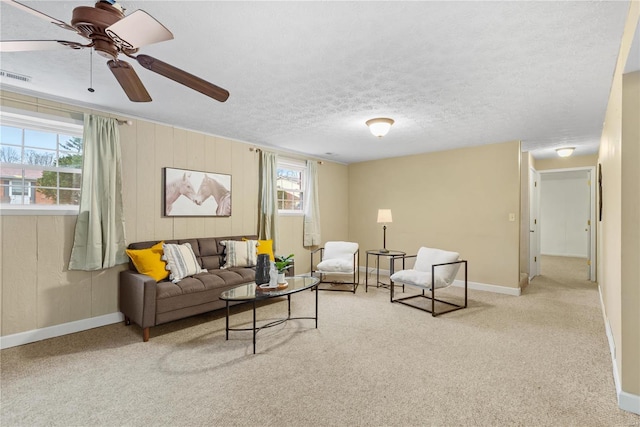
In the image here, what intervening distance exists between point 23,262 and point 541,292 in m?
6.93

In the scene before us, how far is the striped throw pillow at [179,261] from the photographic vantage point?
11.8 ft

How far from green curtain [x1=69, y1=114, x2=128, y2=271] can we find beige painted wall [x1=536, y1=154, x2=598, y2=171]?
766cm

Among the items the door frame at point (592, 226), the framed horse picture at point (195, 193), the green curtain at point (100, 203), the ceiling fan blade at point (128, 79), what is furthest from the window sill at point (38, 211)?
the door frame at point (592, 226)

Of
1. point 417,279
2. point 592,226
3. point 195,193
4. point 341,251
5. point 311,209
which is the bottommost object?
point 417,279

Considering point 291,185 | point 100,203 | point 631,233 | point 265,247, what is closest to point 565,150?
point 631,233

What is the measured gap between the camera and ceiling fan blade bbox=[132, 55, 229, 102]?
66.1 inches

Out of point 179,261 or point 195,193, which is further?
point 195,193

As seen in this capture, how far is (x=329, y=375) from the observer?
8.07ft

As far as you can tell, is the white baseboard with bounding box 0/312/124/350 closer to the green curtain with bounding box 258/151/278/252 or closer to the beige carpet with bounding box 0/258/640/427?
the beige carpet with bounding box 0/258/640/427

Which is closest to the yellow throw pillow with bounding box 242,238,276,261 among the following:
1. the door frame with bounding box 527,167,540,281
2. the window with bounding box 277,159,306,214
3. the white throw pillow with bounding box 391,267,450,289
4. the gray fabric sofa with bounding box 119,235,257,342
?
the gray fabric sofa with bounding box 119,235,257,342

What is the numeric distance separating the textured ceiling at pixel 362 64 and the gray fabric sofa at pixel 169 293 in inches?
73.2

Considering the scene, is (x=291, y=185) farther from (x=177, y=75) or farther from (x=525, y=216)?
(x=525, y=216)

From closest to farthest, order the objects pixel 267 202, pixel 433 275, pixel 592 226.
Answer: pixel 433 275, pixel 267 202, pixel 592 226

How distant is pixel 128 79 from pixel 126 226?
7.98 feet
